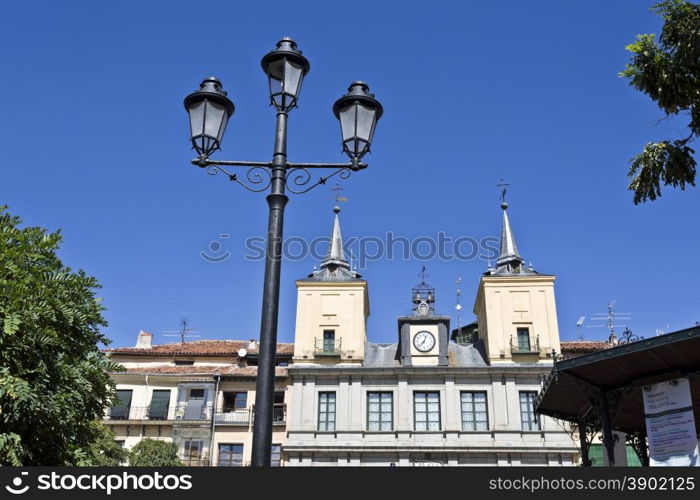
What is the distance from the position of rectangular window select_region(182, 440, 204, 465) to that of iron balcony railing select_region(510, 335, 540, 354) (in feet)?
55.7

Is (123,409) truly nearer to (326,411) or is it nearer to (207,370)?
(207,370)

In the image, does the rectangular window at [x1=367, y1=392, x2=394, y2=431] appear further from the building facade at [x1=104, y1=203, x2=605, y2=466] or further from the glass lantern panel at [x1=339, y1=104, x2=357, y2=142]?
the glass lantern panel at [x1=339, y1=104, x2=357, y2=142]

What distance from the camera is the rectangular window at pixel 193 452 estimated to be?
115 feet

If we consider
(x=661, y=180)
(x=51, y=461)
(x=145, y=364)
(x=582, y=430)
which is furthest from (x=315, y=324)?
(x=661, y=180)

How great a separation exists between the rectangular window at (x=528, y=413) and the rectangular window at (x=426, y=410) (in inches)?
163

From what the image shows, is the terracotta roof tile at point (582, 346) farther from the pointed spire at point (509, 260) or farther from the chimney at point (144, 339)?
the chimney at point (144, 339)

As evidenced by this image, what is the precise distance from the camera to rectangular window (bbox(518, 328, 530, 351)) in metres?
35.4

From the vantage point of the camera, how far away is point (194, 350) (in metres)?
41.3

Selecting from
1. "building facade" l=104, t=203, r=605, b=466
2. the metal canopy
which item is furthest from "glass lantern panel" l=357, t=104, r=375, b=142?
"building facade" l=104, t=203, r=605, b=466

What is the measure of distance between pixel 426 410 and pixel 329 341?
20.7 feet

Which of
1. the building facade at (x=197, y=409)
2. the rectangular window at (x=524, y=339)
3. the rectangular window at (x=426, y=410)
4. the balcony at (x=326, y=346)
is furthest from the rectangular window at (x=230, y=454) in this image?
the rectangular window at (x=524, y=339)

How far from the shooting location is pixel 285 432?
35.0 m
